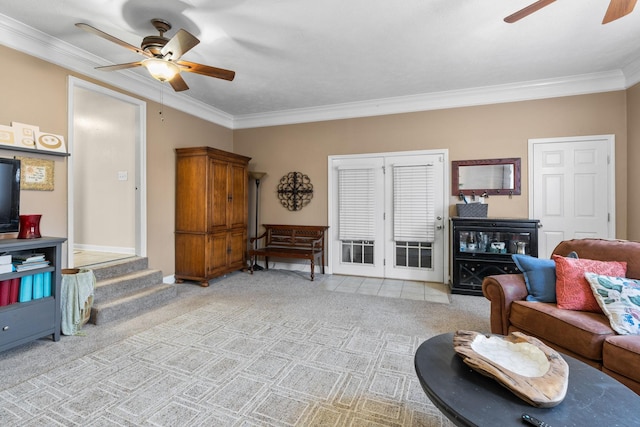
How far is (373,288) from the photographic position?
4.36 metres

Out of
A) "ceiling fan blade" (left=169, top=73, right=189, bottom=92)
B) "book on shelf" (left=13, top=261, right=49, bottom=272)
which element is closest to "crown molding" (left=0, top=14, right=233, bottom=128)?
"ceiling fan blade" (left=169, top=73, right=189, bottom=92)

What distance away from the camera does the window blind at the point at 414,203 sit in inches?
182

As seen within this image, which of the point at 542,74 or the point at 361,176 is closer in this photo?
the point at 542,74

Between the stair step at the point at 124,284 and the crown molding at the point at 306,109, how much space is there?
7.81ft

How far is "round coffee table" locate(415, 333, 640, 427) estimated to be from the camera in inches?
40.4

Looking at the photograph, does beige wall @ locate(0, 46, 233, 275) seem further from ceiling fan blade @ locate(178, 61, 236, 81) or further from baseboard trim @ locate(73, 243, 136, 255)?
ceiling fan blade @ locate(178, 61, 236, 81)

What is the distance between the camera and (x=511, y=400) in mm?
1121

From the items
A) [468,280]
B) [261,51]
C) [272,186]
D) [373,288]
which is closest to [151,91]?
[261,51]

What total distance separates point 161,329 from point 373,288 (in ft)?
9.05

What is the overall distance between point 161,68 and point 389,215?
3.64m

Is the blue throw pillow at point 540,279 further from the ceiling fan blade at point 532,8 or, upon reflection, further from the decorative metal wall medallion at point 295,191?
the decorative metal wall medallion at point 295,191

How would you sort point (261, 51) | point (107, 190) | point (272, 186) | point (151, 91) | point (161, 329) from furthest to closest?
point (272, 186) < point (107, 190) < point (151, 91) < point (261, 51) < point (161, 329)

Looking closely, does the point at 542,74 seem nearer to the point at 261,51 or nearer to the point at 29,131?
the point at 261,51

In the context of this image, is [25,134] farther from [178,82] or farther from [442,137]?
[442,137]
